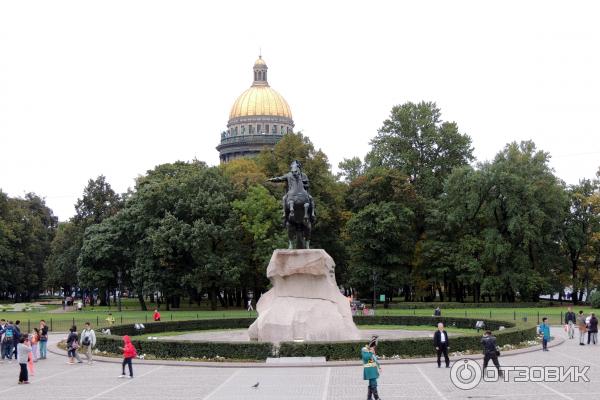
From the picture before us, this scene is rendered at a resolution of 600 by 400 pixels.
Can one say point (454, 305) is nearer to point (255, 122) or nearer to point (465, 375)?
point (465, 375)

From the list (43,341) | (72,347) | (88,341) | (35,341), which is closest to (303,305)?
(88,341)

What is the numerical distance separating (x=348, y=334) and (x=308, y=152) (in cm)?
4429

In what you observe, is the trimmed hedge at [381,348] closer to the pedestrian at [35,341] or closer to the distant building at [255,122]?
the pedestrian at [35,341]

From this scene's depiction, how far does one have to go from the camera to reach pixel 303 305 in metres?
32.0

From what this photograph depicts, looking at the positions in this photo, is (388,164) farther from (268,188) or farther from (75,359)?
(75,359)

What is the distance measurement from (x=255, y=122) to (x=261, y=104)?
12.6ft

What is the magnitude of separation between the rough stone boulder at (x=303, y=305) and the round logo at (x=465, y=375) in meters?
7.94

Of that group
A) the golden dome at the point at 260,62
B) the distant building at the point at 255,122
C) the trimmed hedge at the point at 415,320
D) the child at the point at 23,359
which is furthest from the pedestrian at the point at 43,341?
the golden dome at the point at 260,62

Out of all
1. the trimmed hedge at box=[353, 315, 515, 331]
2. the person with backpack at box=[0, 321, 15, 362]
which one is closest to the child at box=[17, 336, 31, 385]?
the person with backpack at box=[0, 321, 15, 362]

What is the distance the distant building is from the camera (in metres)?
141

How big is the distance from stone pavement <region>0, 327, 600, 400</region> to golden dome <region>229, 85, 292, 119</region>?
117248 mm

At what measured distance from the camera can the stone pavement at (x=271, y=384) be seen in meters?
19.7

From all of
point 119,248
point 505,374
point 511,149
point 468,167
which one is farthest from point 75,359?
point 511,149

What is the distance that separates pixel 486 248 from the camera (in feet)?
227
